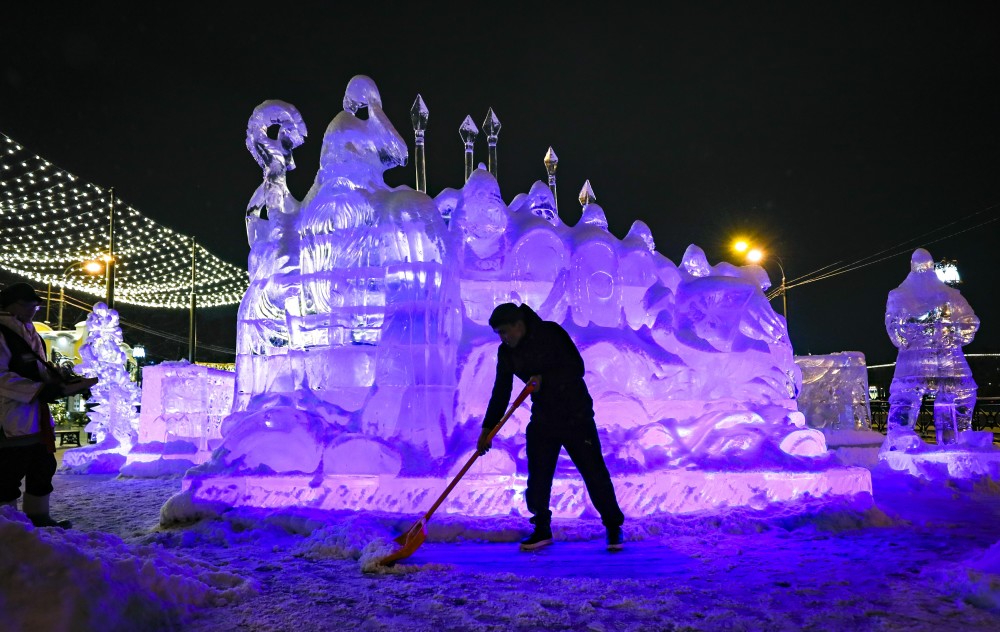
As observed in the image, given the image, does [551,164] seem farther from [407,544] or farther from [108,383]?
[108,383]

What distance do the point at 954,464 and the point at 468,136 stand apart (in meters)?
5.96

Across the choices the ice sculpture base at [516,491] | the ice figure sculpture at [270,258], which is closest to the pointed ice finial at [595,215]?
the ice figure sculpture at [270,258]

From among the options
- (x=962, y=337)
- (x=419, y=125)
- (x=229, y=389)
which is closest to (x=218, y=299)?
(x=229, y=389)

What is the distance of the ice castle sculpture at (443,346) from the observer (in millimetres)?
4875

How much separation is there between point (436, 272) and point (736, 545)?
2.90m

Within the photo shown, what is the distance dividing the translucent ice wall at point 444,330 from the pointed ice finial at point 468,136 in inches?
35.4

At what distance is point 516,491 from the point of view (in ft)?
15.3

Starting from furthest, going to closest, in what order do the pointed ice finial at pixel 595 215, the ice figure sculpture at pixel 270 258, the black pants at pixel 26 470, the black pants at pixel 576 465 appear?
the pointed ice finial at pixel 595 215 → the ice figure sculpture at pixel 270 258 → the black pants at pixel 26 470 → the black pants at pixel 576 465

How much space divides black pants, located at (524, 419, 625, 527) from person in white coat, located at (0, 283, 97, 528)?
112 inches

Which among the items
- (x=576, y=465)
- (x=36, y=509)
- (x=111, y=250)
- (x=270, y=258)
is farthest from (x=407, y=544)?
(x=111, y=250)

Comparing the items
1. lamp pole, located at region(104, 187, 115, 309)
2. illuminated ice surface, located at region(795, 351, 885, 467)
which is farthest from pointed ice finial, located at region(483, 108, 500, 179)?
lamp pole, located at region(104, 187, 115, 309)

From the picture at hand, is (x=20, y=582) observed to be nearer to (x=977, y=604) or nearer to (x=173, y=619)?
(x=173, y=619)

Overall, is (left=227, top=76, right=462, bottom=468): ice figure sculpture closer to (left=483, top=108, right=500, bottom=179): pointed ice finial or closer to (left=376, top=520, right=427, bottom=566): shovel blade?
(left=376, top=520, right=427, bottom=566): shovel blade

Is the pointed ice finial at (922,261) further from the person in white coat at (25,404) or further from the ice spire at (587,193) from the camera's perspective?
the person in white coat at (25,404)
